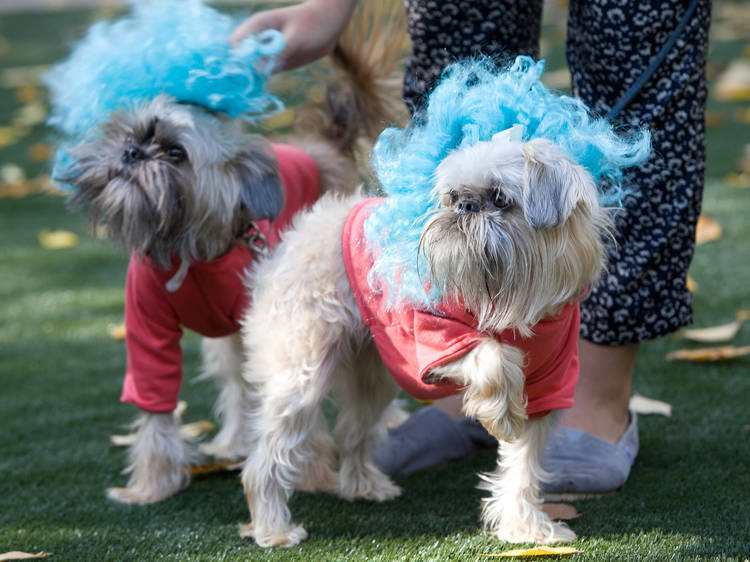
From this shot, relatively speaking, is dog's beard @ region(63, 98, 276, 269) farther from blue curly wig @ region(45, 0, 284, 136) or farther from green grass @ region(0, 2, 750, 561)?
green grass @ region(0, 2, 750, 561)

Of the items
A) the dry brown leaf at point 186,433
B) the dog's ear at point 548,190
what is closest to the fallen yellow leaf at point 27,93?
the dry brown leaf at point 186,433

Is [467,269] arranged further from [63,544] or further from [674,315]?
[63,544]

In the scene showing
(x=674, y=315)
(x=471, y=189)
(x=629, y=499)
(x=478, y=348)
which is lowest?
(x=629, y=499)

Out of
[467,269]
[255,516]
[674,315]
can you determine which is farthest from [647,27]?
[255,516]

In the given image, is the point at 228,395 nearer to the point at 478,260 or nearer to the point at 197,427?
the point at 197,427

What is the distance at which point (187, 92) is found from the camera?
2762 millimetres

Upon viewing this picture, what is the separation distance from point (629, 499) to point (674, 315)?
555 millimetres

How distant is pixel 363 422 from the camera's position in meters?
2.80

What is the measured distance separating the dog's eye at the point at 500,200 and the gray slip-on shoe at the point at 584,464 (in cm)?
82

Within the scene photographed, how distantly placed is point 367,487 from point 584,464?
0.64 m

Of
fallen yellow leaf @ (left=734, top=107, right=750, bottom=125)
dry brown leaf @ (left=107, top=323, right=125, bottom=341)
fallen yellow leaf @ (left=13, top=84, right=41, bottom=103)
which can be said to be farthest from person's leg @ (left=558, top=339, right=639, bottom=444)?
fallen yellow leaf @ (left=13, top=84, right=41, bottom=103)

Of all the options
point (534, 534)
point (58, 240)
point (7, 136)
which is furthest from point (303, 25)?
point (7, 136)

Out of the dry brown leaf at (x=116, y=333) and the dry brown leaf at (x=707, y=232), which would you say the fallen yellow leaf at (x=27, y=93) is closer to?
the dry brown leaf at (x=116, y=333)

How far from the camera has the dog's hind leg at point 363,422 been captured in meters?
2.72
